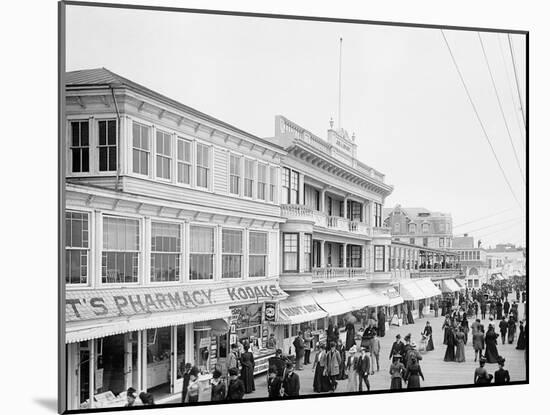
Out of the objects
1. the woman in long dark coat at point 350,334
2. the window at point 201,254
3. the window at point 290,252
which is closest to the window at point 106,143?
the window at point 201,254

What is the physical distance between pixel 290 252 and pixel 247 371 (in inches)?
85.4

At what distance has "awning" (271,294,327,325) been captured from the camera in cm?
1265

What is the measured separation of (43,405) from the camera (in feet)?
35.9

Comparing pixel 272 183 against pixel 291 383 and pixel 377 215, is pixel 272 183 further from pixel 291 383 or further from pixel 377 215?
pixel 291 383

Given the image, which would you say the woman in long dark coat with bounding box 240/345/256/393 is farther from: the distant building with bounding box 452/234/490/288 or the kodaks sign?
the distant building with bounding box 452/234/490/288

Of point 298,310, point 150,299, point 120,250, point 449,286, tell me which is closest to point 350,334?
point 298,310

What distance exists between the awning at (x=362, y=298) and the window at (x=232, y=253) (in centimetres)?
226

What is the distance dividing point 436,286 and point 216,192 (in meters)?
4.73

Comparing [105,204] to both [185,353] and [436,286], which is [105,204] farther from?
[436,286]

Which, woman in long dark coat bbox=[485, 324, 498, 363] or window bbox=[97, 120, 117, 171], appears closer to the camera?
window bbox=[97, 120, 117, 171]

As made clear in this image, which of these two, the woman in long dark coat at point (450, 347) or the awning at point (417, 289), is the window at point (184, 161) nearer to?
the awning at point (417, 289)

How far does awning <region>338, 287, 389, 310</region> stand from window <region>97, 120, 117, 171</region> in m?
4.97

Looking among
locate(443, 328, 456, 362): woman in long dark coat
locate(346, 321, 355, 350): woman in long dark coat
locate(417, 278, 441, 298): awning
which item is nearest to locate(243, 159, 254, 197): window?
locate(346, 321, 355, 350): woman in long dark coat

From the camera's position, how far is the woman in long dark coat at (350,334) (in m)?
13.2
